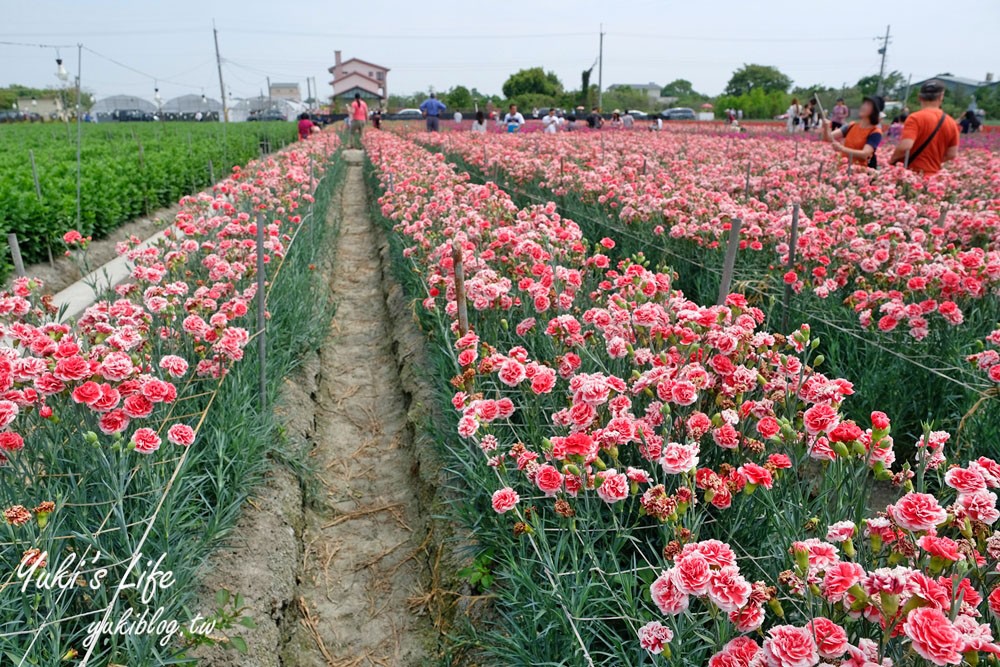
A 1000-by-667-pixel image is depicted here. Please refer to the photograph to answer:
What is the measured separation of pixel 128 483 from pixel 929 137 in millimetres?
7057

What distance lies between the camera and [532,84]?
67938 millimetres

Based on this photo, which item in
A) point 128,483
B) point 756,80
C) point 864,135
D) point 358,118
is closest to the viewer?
point 128,483

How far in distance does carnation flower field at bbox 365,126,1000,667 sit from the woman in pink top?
2005 cm

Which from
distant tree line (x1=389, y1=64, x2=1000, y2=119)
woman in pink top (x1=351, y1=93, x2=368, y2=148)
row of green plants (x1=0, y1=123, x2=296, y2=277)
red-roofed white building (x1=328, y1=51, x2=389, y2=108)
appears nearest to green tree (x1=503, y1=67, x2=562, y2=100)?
distant tree line (x1=389, y1=64, x2=1000, y2=119)

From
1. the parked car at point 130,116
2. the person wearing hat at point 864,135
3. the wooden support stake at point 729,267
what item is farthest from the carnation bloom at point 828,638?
the parked car at point 130,116

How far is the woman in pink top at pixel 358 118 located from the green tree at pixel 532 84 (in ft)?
144

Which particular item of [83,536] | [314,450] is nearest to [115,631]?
[83,536]

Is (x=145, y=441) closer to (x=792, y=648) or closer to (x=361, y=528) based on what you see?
(x=361, y=528)

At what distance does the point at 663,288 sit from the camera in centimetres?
274

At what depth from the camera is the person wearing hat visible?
6633mm

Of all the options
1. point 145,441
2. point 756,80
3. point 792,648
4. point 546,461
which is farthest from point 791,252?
point 756,80

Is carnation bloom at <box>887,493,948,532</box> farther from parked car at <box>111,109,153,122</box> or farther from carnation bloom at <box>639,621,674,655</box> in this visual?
parked car at <box>111,109,153,122</box>

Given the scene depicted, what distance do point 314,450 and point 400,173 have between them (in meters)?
5.01

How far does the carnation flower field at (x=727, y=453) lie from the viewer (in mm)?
1290
